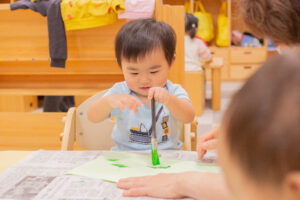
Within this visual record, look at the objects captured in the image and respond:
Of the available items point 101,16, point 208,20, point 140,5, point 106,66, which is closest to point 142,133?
point 140,5

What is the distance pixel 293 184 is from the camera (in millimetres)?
253

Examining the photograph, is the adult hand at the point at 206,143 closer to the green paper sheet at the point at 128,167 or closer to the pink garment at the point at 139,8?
the green paper sheet at the point at 128,167

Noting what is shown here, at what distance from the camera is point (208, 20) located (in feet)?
16.3

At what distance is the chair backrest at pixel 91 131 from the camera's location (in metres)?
1.15

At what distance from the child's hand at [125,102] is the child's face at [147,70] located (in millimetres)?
119

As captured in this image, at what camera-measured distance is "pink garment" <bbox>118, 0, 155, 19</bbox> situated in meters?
1.77

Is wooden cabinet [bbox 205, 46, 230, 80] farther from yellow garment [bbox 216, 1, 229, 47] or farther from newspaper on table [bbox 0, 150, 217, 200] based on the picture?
newspaper on table [bbox 0, 150, 217, 200]

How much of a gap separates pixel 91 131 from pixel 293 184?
3.19 ft

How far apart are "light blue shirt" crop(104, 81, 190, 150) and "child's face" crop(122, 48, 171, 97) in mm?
91

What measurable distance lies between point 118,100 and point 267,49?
4476 mm

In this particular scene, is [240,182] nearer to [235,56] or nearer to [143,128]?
[143,128]

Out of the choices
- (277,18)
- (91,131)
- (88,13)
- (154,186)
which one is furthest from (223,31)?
(154,186)

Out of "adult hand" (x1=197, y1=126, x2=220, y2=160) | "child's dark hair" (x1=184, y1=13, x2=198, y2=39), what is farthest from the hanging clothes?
"child's dark hair" (x1=184, y1=13, x2=198, y2=39)

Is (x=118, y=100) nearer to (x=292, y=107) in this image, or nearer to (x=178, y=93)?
(x=178, y=93)
